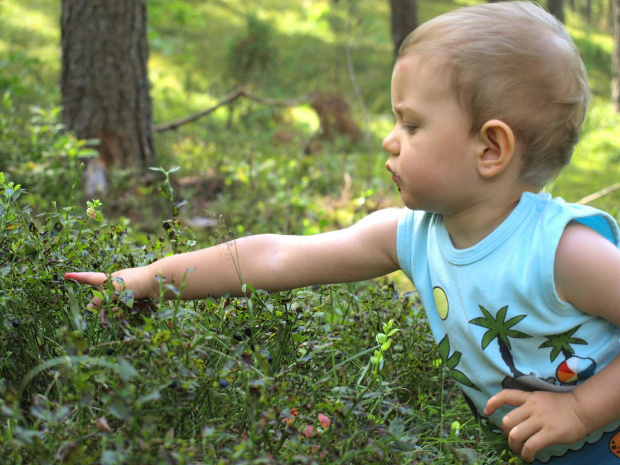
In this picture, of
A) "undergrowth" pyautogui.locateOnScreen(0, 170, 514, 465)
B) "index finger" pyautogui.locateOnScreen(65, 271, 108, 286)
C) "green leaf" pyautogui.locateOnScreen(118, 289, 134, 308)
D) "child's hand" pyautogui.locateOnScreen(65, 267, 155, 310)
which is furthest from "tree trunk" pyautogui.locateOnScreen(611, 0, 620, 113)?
"green leaf" pyautogui.locateOnScreen(118, 289, 134, 308)

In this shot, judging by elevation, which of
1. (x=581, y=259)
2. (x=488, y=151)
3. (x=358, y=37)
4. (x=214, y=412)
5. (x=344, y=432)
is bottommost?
(x=358, y=37)

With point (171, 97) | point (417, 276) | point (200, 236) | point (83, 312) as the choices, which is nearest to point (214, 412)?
point (83, 312)

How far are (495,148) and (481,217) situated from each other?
0.21 m

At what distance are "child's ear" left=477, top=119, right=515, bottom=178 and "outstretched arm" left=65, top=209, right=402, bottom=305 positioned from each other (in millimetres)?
447

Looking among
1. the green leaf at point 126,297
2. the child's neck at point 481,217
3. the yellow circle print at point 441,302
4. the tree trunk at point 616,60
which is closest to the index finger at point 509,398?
the yellow circle print at point 441,302

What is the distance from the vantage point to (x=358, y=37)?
16172mm

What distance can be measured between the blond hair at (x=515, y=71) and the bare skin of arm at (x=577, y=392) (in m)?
0.28

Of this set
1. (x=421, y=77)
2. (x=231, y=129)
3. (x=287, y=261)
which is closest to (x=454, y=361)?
(x=287, y=261)

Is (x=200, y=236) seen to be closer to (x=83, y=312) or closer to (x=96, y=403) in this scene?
(x=83, y=312)

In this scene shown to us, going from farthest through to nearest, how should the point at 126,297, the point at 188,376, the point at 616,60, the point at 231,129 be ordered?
1. the point at 616,60
2. the point at 231,129
3. the point at 126,297
4. the point at 188,376

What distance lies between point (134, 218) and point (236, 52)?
5239mm

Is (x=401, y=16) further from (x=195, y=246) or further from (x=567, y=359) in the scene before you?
(x=567, y=359)

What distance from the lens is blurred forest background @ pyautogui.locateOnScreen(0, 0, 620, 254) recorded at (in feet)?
15.1

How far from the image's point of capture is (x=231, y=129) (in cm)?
750
